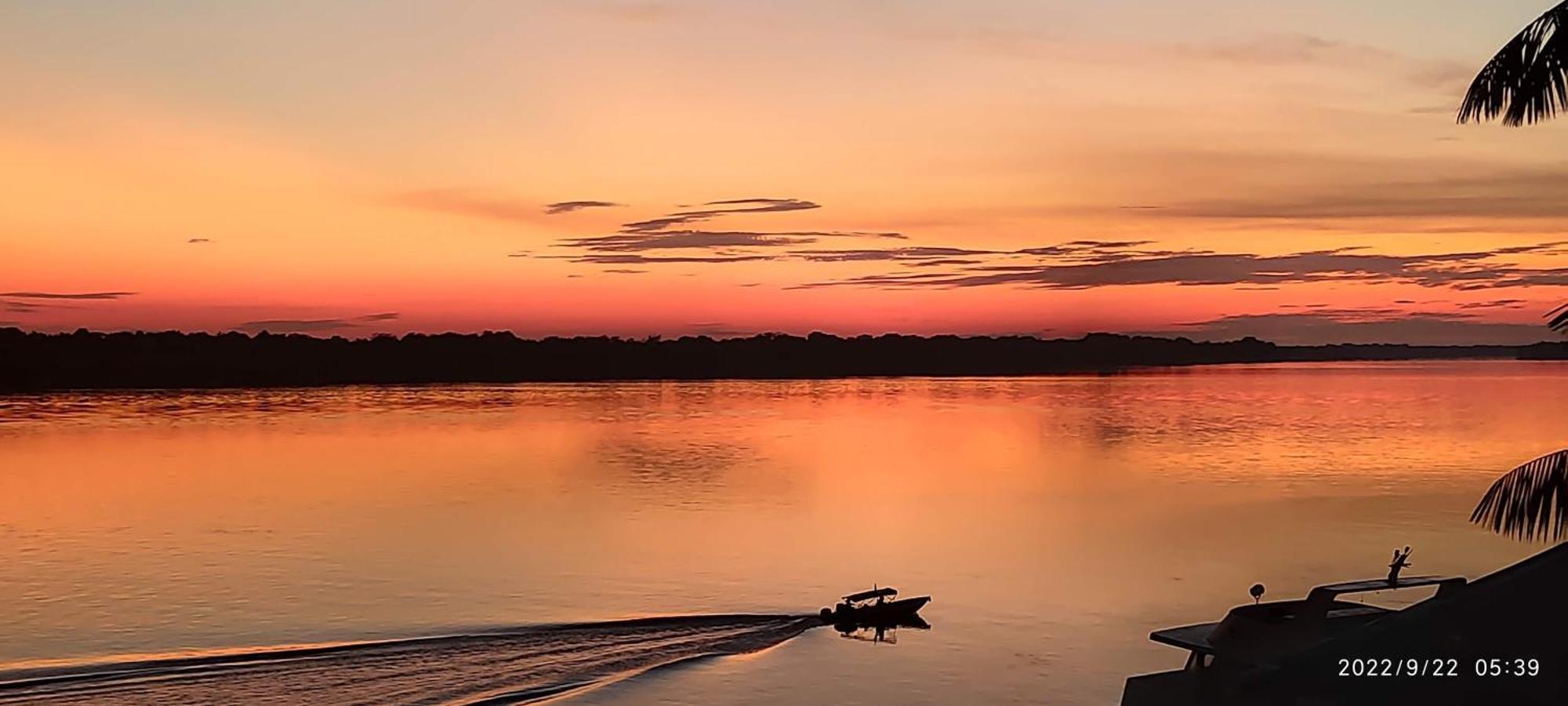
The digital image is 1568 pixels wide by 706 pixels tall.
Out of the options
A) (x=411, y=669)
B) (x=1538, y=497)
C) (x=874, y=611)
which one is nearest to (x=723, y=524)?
(x=874, y=611)

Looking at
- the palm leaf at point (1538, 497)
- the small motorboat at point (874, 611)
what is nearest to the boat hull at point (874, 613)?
the small motorboat at point (874, 611)

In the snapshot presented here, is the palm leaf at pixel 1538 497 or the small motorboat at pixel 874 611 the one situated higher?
the palm leaf at pixel 1538 497

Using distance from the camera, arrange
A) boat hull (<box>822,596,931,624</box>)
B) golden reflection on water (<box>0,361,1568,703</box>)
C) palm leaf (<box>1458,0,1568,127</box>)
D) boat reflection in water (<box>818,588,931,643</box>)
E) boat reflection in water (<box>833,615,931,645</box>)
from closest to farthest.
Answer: palm leaf (<box>1458,0,1568,127</box>), boat reflection in water (<box>833,615,931,645</box>), boat reflection in water (<box>818,588,931,643</box>), boat hull (<box>822,596,931,624</box>), golden reflection on water (<box>0,361,1568,703</box>)

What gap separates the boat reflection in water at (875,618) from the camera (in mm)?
29969

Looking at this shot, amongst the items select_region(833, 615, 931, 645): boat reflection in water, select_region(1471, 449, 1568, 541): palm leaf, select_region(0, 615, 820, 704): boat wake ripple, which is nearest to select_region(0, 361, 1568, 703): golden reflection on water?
select_region(833, 615, 931, 645): boat reflection in water

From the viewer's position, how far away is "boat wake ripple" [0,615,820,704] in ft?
75.6

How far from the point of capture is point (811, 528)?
47.5m

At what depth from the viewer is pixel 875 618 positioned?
30.3m

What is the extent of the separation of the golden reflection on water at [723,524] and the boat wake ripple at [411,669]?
167 cm

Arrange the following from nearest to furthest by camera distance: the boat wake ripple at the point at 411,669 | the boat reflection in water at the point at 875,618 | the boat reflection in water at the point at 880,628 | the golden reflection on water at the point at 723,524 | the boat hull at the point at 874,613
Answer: the boat wake ripple at the point at 411,669 < the boat reflection in water at the point at 880,628 < the boat reflection in water at the point at 875,618 < the boat hull at the point at 874,613 < the golden reflection on water at the point at 723,524

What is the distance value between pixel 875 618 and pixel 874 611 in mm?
169

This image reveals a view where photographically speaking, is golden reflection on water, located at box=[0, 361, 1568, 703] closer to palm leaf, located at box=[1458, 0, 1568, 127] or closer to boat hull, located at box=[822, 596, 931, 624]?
boat hull, located at box=[822, 596, 931, 624]

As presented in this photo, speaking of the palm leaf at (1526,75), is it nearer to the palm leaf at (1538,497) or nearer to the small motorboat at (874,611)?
the palm leaf at (1538,497)

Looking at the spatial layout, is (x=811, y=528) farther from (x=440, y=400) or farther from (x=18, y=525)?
(x=440, y=400)
